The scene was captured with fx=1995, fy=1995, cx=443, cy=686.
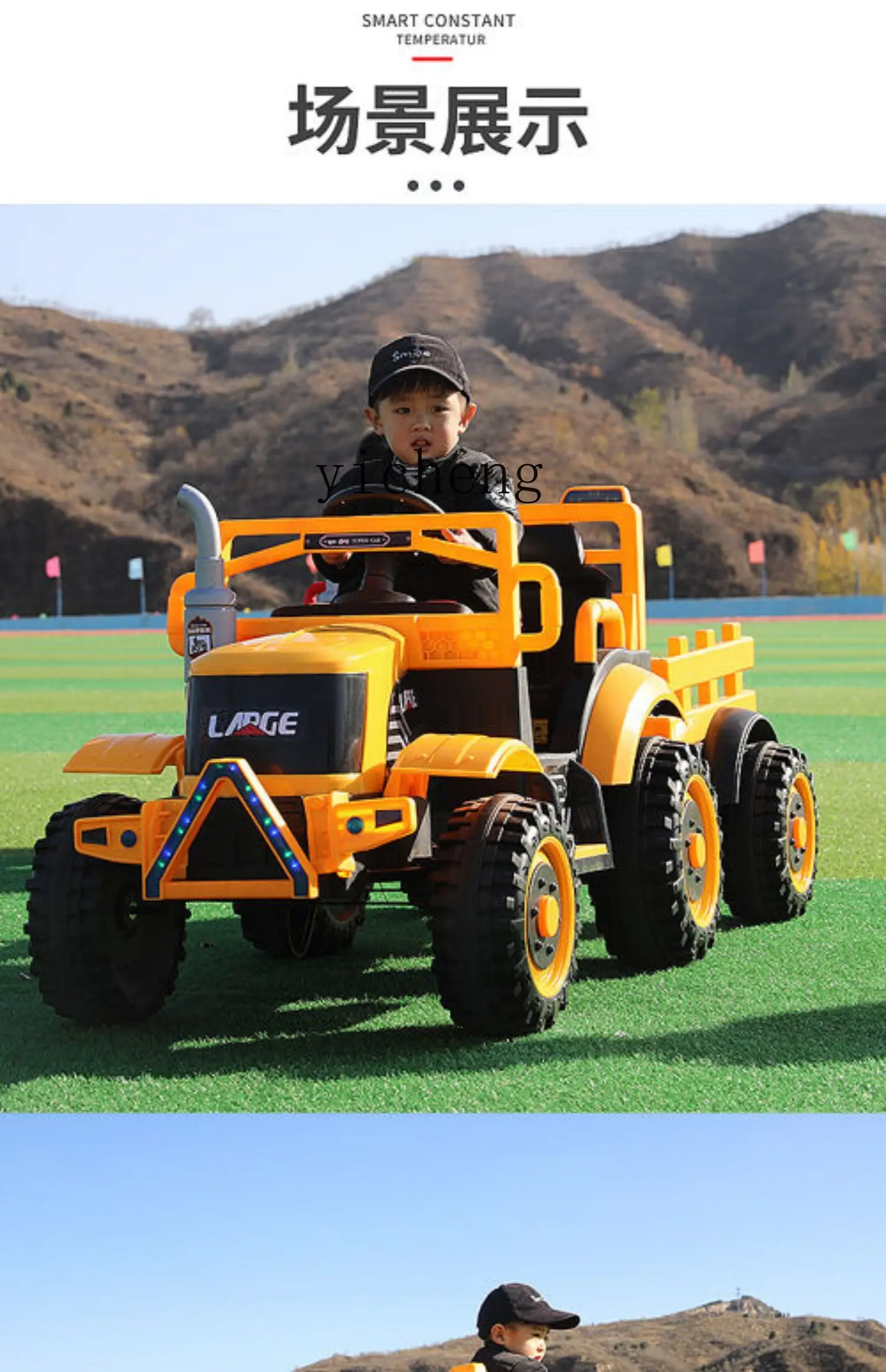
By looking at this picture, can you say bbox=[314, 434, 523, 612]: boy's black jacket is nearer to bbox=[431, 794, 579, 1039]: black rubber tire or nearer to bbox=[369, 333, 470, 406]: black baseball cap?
bbox=[369, 333, 470, 406]: black baseball cap

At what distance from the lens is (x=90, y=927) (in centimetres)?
→ 673

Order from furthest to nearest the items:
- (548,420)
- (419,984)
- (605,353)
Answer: (605,353), (548,420), (419,984)

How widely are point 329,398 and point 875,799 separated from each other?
115 meters

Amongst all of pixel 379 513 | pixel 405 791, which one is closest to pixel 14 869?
pixel 379 513

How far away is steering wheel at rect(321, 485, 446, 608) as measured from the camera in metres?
7.41

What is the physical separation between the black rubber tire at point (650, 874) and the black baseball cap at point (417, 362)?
1702 mm

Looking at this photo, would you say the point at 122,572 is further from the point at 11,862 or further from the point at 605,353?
the point at 11,862

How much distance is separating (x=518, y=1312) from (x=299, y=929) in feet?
8.87

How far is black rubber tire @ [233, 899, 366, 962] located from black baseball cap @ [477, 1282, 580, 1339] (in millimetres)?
2316

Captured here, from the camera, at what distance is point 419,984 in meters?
7.76

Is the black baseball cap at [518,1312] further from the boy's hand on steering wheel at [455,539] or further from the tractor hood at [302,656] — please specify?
the boy's hand on steering wheel at [455,539]

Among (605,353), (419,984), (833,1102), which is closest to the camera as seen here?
(833,1102)

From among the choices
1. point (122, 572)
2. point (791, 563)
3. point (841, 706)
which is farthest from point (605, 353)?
point (841, 706)

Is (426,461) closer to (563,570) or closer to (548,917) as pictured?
(563,570)
